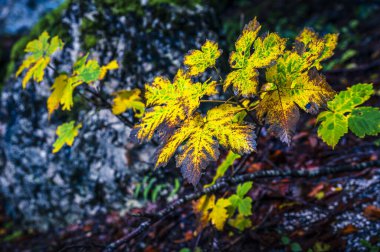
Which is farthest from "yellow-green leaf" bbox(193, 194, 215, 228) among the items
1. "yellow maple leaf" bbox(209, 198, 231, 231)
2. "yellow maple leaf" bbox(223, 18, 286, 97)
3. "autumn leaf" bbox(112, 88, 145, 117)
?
"yellow maple leaf" bbox(223, 18, 286, 97)

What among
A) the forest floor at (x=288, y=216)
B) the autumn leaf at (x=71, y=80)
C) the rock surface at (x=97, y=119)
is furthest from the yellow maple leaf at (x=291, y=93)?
the rock surface at (x=97, y=119)

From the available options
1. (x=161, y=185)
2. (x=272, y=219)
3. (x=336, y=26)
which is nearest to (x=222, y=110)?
(x=272, y=219)

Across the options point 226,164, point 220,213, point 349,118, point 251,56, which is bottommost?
point 220,213

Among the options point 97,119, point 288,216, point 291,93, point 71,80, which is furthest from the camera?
point 97,119

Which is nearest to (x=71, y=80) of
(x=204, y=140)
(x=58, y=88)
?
(x=58, y=88)

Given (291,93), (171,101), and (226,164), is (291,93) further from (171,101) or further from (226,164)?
(226,164)

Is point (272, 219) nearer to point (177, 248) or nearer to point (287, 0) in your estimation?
point (177, 248)
